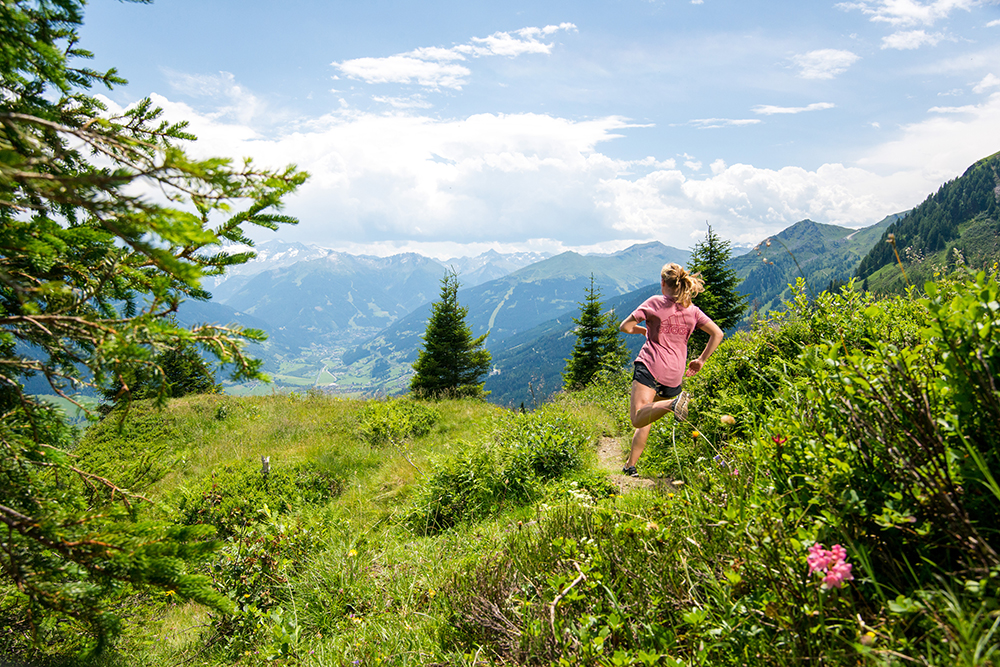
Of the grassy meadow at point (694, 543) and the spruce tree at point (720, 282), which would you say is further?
the spruce tree at point (720, 282)

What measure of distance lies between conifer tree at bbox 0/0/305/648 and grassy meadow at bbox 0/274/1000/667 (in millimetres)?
348

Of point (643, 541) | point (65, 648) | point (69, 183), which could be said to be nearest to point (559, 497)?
point (643, 541)

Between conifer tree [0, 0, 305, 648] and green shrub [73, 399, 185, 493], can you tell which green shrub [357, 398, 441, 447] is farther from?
conifer tree [0, 0, 305, 648]

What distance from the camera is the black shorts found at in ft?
17.6

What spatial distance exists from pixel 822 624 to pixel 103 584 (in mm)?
3077

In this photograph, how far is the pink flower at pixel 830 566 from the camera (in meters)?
1.50

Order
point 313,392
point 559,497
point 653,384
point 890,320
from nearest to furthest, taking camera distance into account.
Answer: point 890,320
point 559,497
point 653,384
point 313,392

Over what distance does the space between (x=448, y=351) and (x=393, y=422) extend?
1540cm

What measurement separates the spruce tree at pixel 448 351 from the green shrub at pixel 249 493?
690 inches

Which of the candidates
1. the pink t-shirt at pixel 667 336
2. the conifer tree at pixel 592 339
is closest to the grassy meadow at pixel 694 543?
the pink t-shirt at pixel 667 336

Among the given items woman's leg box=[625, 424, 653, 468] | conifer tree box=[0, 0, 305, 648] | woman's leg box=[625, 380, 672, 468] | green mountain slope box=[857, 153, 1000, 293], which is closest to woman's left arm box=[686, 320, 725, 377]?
woman's leg box=[625, 380, 672, 468]

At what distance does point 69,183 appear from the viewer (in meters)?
1.28

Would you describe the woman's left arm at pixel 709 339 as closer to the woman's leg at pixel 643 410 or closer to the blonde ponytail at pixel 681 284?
the blonde ponytail at pixel 681 284

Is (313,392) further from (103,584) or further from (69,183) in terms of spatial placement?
(69,183)
